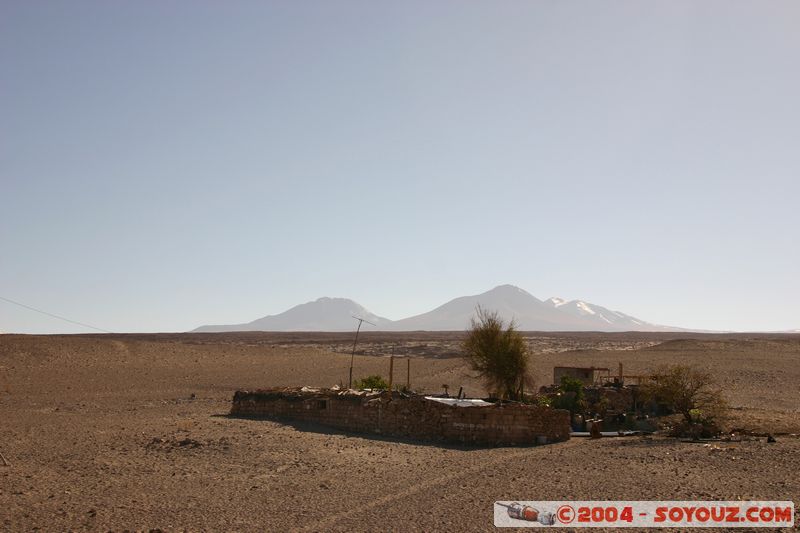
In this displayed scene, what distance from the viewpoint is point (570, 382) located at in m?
24.4

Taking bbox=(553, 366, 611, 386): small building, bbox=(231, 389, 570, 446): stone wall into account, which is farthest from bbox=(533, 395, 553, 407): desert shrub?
bbox=(553, 366, 611, 386): small building

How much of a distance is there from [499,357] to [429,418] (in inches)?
327

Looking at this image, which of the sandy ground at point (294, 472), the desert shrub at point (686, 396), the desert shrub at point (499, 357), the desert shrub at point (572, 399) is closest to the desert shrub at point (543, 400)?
the desert shrub at point (572, 399)

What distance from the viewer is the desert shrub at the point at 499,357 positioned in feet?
90.4

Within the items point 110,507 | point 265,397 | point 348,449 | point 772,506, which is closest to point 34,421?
point 265,397

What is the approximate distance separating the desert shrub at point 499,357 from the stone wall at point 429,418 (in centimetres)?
736

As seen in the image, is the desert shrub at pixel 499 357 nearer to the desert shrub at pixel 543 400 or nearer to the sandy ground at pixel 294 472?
the desert shrub at pixel 543 400

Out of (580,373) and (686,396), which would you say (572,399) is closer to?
(686,396)

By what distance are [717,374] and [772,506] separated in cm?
3531

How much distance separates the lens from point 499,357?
27.6m

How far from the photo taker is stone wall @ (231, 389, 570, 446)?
62.9ft

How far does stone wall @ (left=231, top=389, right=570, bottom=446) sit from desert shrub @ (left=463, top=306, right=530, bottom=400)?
7358mm

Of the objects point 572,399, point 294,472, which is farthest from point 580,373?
point 294,472

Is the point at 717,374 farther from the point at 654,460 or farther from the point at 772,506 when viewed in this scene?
the point at 772,506
